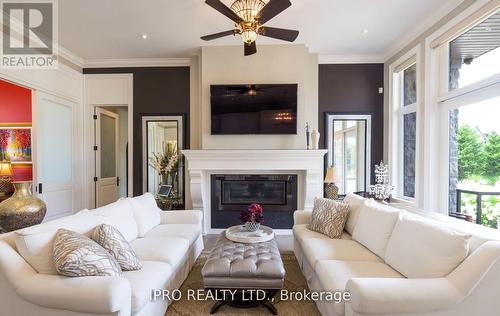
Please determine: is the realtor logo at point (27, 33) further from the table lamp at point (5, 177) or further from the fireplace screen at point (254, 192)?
the fireplace screen at point (254, 192)

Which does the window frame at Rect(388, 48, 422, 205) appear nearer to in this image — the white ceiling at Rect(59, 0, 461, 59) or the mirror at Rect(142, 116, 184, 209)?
the white ceiling at Rect(59, 0, 461, 59)

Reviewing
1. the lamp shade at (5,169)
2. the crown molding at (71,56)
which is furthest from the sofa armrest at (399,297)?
the lamp shade at (5,169)

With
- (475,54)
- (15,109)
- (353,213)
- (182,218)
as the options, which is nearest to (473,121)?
(475,54)

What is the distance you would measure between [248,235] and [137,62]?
3.83 m

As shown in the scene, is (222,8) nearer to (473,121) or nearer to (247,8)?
(247,8)

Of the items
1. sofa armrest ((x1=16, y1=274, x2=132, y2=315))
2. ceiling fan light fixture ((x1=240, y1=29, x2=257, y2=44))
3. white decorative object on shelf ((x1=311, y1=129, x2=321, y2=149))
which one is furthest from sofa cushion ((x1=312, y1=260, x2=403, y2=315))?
white decorative object on shelf ((x1=311, y1=129, x2=321, y2=149))

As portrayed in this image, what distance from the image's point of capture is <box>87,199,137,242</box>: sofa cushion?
2.33 m

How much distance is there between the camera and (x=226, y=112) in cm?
428

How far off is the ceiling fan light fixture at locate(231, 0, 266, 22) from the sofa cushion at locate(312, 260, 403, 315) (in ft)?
7.47

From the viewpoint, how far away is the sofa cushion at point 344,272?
1.81 metres

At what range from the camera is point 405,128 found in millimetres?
4180

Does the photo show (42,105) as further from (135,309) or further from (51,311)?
(135,309)

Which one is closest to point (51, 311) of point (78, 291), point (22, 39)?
point (78, 291)

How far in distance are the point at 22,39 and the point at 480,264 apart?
17.7ft
